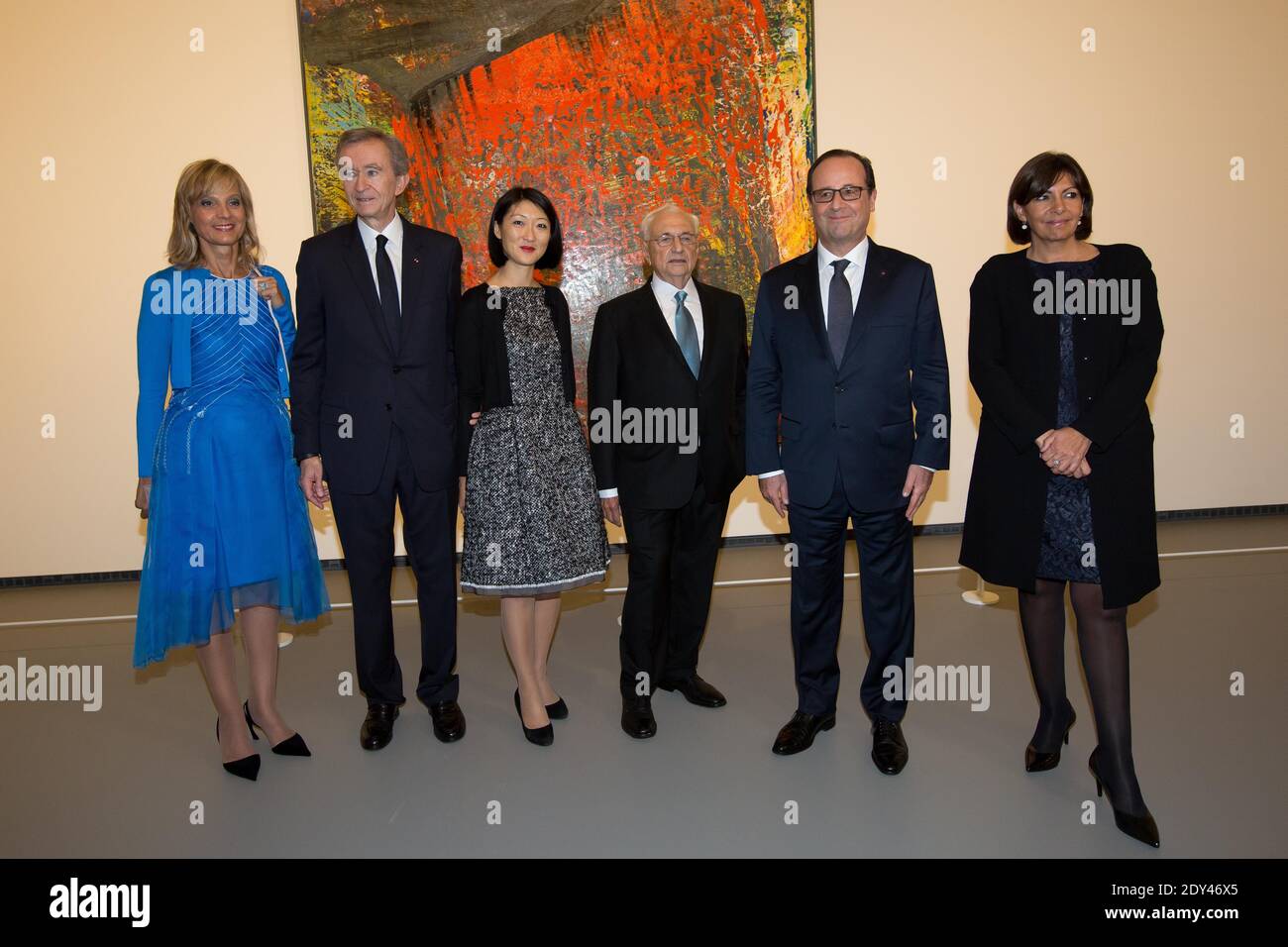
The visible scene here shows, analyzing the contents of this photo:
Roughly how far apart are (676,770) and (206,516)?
1721 millimetres

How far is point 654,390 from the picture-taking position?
3062mm

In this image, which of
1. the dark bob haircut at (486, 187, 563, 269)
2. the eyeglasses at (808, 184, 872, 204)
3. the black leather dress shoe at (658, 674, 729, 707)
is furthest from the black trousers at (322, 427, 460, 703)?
the eyeglasses at (808, 184, 872, 204)

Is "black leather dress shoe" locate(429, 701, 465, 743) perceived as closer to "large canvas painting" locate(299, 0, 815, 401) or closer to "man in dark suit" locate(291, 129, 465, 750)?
"man in dark suit" locate(291, 129, 465, 750)

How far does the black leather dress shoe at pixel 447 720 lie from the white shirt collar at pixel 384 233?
5.36ft

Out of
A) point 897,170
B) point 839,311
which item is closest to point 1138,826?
point 839,311

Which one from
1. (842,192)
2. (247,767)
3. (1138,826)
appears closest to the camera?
(1138,826)

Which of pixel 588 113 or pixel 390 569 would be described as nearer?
pixel 390 569

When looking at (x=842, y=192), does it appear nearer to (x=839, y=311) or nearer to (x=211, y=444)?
(x=839, y=311)

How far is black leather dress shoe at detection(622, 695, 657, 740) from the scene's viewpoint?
3.14 meters

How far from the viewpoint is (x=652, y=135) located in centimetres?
557

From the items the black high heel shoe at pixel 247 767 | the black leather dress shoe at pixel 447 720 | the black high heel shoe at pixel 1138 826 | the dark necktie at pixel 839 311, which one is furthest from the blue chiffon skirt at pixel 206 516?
the black high heel shoe at pixel 1138 826

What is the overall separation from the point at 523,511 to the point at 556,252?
938mm

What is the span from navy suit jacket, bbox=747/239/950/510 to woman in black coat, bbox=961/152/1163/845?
0.53ft

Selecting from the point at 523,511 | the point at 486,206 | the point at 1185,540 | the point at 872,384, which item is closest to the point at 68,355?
the point at 486,206
